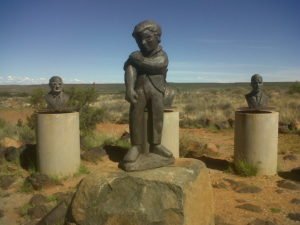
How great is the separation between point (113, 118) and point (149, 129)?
13.9 meters

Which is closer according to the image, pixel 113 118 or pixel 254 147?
pixel 254 147

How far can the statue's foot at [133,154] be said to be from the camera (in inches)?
153

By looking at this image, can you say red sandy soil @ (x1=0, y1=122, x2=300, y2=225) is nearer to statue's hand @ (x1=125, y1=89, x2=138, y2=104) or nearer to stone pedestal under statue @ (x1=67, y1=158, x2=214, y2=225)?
stone pedestal under statue @ (x1=67, y1=158, x2=214, y2=225)

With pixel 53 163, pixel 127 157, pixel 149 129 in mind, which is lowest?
pixel 53 163

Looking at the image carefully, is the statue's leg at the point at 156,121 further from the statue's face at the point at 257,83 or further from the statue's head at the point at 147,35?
the statue's face at the point at 257,83

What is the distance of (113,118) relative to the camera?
1792 centimetres

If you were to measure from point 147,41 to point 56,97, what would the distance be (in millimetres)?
4345

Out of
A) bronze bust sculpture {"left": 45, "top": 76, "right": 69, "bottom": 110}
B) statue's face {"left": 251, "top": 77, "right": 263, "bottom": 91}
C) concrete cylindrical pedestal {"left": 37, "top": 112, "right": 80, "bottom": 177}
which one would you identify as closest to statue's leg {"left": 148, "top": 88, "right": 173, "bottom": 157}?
concrete cylindrical pedestal {"left": 37, "top": 112, "right": 80, "bottom": 177}

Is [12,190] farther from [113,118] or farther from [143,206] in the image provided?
[113,118]

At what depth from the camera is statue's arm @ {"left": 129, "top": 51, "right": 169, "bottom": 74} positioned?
3881 mm

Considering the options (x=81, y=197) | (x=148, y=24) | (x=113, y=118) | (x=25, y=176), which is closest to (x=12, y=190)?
(x=25, y=176)

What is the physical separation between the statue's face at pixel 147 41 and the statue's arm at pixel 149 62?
95 mm

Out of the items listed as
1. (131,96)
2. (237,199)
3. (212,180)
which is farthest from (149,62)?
(212,180)

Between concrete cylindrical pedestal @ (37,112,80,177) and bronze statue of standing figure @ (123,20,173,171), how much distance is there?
3.37 meters
